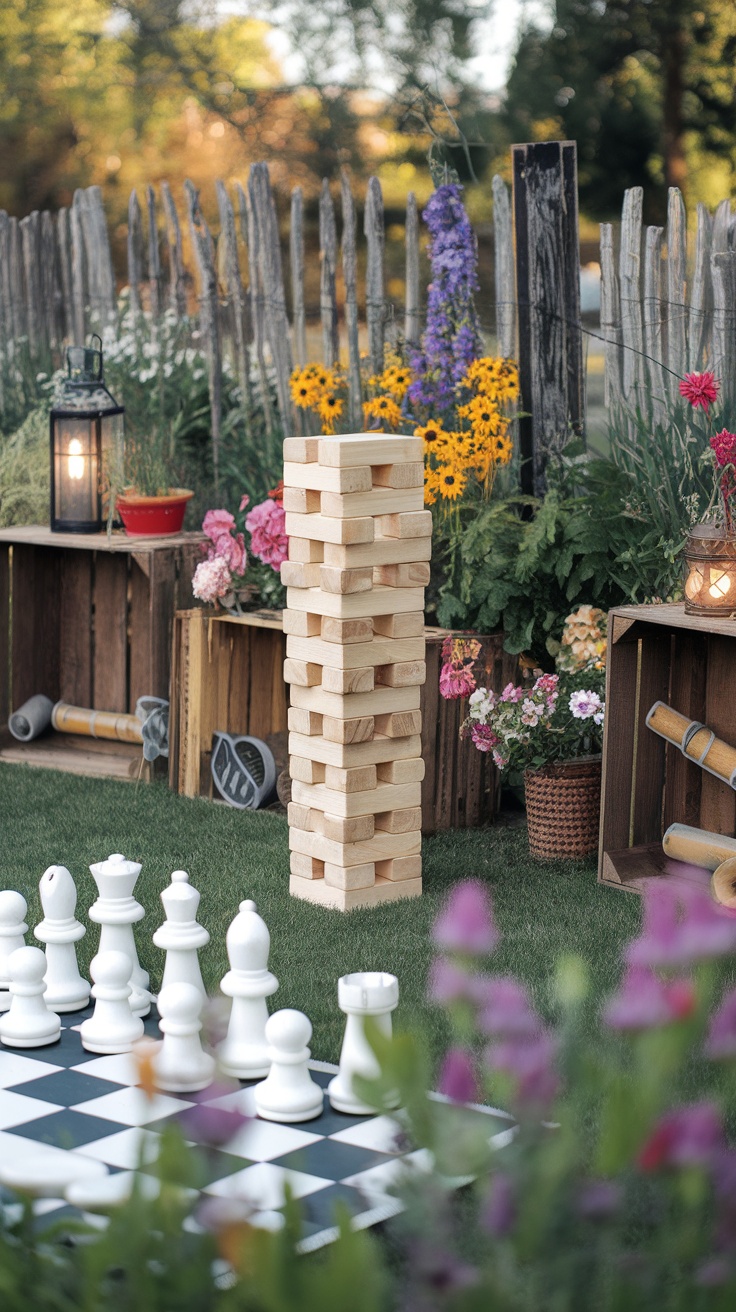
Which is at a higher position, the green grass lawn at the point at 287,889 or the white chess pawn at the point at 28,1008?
the white chess pawn at the point at 28,1008

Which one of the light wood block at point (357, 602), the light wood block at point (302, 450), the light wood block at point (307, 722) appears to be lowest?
the light wood block at point (307, 722)

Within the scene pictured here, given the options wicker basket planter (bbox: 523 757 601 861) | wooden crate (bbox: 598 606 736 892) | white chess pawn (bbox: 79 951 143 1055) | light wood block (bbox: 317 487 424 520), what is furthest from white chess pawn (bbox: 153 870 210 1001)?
wicker basket planter (bbox: 523 757 601 861)

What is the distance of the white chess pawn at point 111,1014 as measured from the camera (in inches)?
128

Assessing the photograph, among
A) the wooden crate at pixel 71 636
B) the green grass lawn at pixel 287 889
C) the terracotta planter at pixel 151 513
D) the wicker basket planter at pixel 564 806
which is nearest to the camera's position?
the green grass lawn at pixel 287 889

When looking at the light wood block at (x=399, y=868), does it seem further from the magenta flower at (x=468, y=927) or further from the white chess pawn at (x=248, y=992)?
the magenta flower at (x=468, y=927)

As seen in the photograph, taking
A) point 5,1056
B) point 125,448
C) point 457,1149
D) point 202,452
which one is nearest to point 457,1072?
point 457,1149

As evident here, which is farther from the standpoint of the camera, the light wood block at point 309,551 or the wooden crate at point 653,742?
the wooden crate at point 653,742

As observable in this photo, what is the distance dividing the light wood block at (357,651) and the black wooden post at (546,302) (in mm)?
1594

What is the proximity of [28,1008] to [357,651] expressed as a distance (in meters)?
1.44

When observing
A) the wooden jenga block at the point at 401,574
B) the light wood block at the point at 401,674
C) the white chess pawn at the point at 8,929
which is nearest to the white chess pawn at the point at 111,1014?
the white chess pawn at the point at 8,929

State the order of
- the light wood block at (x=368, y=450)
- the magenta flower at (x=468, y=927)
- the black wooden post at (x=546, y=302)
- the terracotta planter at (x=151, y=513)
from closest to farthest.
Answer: the magenta flower at (x=468, y=927) → the light wood block at (x=368, y=450) → the black wooden post at (x=546, y=302) → the terracotta planter at (x=151, y=513)

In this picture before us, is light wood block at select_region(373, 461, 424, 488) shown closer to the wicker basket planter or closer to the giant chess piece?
the wicker basket planter

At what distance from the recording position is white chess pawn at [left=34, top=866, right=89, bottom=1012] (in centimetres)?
347

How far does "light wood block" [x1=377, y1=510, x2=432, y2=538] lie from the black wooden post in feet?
5.00
